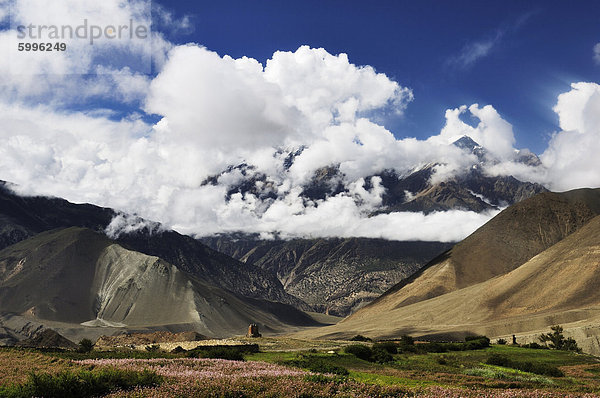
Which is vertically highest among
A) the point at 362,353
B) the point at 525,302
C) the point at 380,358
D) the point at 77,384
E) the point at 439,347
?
the point at 77,384

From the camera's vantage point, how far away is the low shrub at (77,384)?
44.2 feet

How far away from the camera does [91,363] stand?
21609 millimetres

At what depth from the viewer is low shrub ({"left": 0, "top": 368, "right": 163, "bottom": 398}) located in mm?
13477

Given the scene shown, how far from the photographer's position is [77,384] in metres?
13.8


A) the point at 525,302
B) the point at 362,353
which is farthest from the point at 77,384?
the point at 525,302

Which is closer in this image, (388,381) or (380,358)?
A: (388,381)

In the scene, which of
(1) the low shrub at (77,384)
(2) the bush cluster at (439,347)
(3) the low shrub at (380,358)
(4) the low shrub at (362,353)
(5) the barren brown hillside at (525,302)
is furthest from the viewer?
(5) the barren brown hillside at (525,302)

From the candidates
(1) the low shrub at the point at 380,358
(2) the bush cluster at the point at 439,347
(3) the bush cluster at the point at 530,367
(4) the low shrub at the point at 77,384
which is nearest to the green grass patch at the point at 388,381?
(4) the low shrub at the point at 77,384

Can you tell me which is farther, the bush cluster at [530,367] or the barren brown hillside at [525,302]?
the barren brown hillside at [525,302]

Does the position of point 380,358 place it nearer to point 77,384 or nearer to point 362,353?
point 362,353

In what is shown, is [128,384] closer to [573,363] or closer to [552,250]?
[573,363]

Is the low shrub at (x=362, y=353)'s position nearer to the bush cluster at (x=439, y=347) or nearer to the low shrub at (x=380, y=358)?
the low shrub at (x=380, y=358)

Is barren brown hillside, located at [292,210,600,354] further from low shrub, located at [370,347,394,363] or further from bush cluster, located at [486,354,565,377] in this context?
low shrub, located at [370,347,394,363]

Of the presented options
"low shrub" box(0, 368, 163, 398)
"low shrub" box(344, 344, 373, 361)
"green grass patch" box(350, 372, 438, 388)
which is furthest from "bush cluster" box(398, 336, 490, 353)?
"low shrub" box(0, 368, 163, 398)
